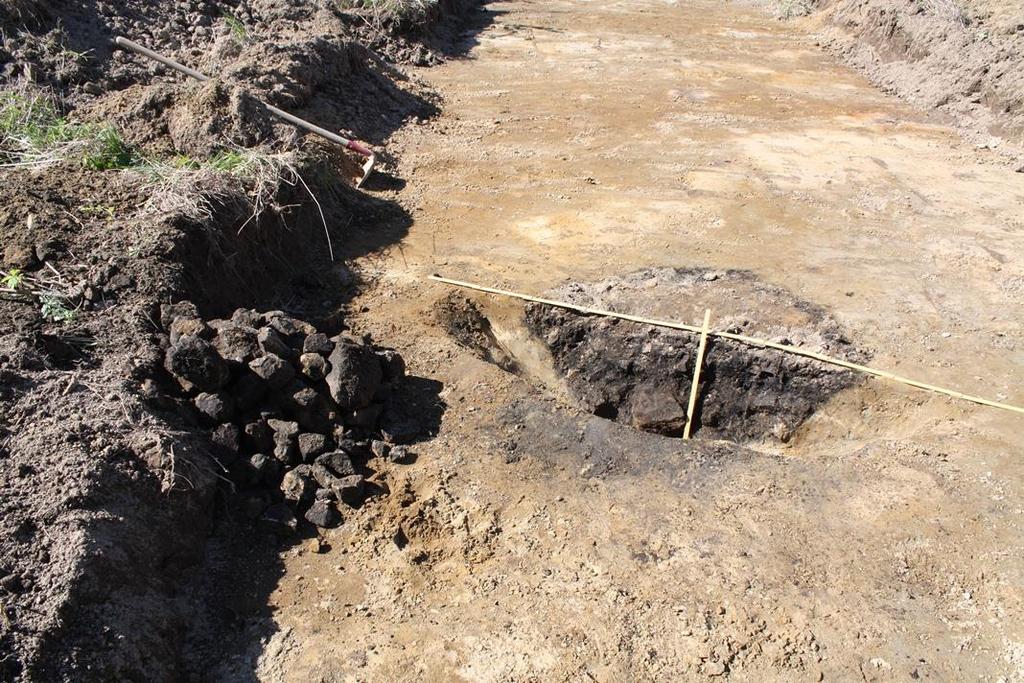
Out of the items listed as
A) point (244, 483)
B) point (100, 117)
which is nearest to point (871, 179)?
point (244, 483)

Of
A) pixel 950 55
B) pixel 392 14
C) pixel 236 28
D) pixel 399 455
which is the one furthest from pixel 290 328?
pixel 950 55

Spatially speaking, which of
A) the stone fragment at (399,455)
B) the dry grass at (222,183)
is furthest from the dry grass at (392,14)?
the stone fragment at (399,455)

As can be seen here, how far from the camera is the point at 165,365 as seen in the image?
12.9 feet

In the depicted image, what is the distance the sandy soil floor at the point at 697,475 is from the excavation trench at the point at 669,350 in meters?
0.16

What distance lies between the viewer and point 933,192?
6617 millimetres

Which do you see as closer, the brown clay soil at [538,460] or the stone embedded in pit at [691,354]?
the brown clay soil at [538,460]

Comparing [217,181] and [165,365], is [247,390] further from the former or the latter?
[217,181]

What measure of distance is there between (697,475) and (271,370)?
84.9 inches

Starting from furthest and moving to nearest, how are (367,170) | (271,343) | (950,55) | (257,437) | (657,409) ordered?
(950,55) < (367,170) < (657,409) < (271,343) < (257,437)

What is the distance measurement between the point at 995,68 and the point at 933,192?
2.47 m

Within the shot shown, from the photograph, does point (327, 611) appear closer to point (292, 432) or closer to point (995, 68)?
point (292, 432)

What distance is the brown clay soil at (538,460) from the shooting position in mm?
3133

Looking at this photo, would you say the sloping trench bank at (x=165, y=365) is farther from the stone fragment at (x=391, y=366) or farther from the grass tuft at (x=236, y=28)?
the grass tuft at (x=236, y=28)

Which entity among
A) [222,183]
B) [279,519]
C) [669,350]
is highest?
[222,183]
